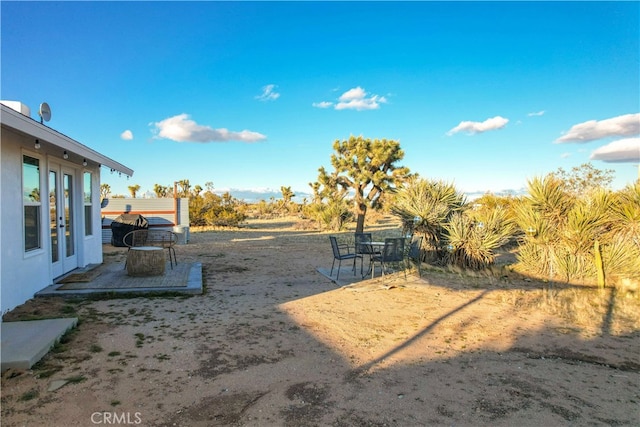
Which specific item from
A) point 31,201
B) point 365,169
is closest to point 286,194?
point 365,169

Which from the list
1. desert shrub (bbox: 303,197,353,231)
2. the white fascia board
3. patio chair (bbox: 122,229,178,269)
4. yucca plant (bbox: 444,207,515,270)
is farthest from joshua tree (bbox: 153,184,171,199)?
yucca plant (bbox: 444,207,515,270)

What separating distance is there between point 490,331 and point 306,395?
2.83 m

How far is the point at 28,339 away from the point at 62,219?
3.95m

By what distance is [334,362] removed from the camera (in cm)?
379

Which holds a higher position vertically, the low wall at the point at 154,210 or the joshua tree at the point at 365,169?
the joshua tree at the point at 365,169

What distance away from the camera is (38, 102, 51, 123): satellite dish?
6.59m

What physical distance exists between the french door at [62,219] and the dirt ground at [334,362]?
1.65m

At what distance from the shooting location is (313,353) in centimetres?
402

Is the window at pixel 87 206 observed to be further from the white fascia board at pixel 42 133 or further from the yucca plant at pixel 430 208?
the yucca plant at pixel 430 208

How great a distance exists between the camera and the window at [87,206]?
27.6 feet

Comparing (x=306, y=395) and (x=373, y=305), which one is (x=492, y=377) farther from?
(x=373, y=305)

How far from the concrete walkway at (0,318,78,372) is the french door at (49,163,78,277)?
2786 mm

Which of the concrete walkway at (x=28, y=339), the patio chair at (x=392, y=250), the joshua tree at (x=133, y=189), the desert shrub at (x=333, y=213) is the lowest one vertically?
the concrete walkway at (x=28, y=339)

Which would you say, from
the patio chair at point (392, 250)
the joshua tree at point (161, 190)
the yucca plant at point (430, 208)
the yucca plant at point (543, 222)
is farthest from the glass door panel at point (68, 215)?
the joshua tree at point (161, 190)
